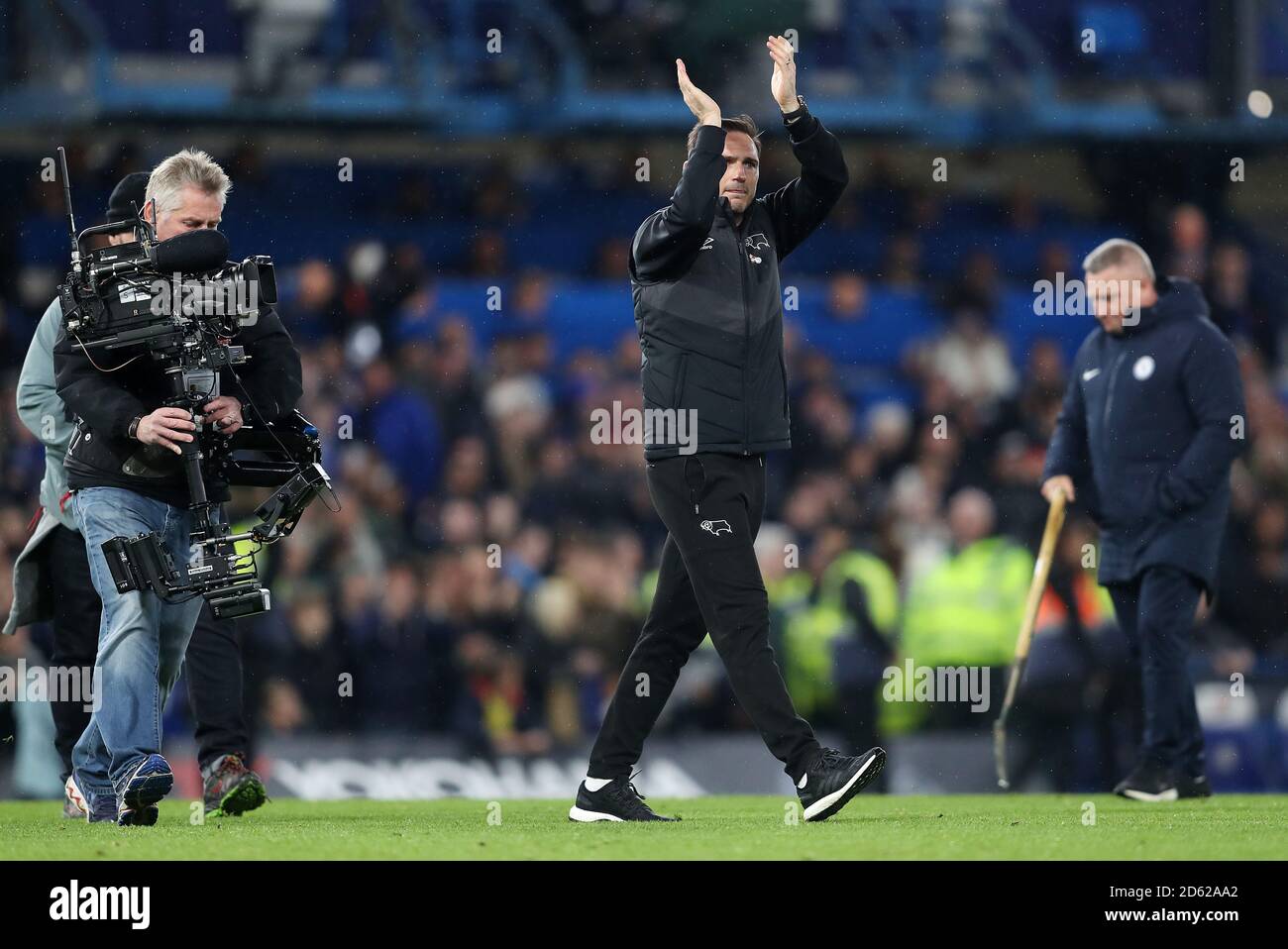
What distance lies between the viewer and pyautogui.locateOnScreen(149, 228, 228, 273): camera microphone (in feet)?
20.6

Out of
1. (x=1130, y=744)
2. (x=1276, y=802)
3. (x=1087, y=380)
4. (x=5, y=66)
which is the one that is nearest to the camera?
(x=1276, y=802)

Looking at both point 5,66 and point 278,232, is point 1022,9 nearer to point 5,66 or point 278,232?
point 278,232

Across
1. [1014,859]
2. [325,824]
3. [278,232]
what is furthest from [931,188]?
[1014,859]

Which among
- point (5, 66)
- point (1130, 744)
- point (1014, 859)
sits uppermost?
point (5, 66)

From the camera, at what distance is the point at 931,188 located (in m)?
16.7

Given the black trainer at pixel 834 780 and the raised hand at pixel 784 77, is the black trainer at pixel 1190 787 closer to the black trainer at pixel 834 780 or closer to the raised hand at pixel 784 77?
the black trainer at pixel 834 780

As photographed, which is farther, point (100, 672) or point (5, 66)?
point (5, 66)

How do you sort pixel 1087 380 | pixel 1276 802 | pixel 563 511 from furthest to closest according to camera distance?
pixel 563 511 → pixel 1087 380 → pixel 1276 802

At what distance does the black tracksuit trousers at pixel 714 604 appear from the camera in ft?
20.7

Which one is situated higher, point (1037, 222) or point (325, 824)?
point (1037, 222)

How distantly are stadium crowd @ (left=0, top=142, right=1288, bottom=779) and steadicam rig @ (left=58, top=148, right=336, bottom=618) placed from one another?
15.3ft

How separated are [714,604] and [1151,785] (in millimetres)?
2419

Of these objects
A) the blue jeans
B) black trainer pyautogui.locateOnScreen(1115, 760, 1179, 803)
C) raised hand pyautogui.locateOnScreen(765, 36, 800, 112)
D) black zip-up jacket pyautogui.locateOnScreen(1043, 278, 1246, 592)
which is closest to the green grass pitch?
black trainer pyautogui.locateOnScreen(1115, 760, 1179, 803)

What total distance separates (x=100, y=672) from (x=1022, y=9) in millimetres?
12712
